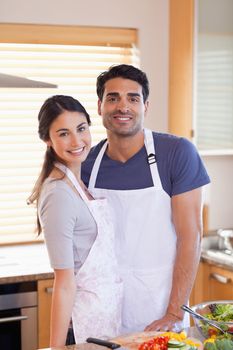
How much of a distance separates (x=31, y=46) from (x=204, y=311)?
6.97 feet

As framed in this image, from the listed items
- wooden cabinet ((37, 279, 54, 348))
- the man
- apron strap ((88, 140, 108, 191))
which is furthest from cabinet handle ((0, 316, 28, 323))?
apron strap ((88, 140, 108, 191))

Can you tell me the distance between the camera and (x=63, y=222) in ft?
7.06

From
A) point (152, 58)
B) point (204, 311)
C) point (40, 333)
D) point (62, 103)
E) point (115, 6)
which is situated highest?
point (115, 6)

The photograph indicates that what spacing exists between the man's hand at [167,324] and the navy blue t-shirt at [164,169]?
439 millimetres

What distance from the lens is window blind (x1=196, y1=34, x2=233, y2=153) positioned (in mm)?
3709

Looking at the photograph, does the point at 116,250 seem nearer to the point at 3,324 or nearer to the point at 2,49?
the point at 3,324

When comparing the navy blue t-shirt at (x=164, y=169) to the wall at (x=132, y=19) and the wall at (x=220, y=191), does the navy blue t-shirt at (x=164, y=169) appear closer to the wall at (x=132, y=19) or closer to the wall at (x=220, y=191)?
the wall at (x=132, y=19)

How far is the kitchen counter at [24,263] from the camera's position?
3154 mm

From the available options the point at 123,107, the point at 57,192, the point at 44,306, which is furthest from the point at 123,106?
the point at 44,306

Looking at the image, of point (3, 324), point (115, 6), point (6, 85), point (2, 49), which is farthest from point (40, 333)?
point (115, 6)

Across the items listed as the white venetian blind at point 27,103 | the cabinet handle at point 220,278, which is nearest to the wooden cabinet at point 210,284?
the cabinet handle at point 220,278

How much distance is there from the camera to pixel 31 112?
12.4 ft

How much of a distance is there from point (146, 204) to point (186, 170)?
20 cm

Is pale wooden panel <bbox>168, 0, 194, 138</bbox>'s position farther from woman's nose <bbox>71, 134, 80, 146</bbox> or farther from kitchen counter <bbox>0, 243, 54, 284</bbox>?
woman's nose <bbox>71, 134, 80, 146</bbox>
